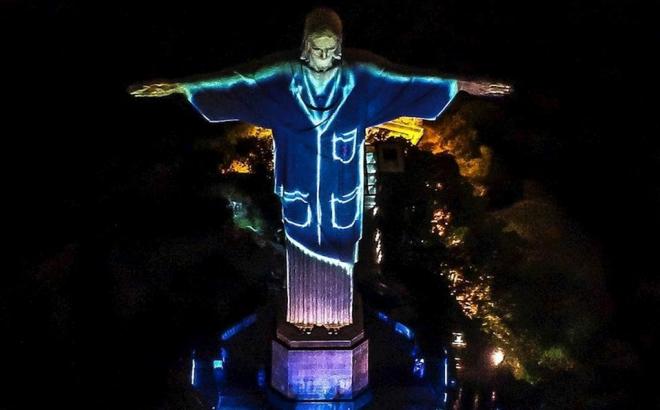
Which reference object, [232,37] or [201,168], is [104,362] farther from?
[232,37]

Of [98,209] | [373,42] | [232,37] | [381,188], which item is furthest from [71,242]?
[373,42]

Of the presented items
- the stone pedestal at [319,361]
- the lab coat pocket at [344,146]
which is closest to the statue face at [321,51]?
the lab coat pocket at [344,146]

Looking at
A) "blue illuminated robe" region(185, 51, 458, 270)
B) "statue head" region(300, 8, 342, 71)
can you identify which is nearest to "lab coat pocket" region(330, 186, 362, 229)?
"blue illuminated robe" region(185, 51, 458, 270)

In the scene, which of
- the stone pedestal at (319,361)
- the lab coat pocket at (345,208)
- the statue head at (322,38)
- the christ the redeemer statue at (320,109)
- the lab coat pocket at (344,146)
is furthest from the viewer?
the stone pedestal at (319,361)

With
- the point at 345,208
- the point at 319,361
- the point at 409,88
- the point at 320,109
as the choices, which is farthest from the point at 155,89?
the point at 319,361

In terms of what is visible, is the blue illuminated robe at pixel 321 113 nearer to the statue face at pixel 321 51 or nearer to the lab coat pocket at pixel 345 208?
the lab coat pocket at pixel 345 208

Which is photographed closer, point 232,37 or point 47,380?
point 47,380
